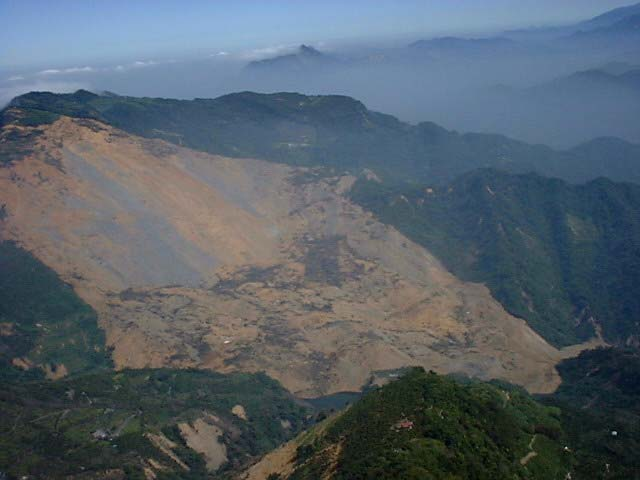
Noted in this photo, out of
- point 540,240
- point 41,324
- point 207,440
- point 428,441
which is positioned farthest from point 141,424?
point 540,240

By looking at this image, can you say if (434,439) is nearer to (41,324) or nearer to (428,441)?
(428,441)

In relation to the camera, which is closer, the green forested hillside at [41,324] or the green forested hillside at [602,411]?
the green forested hillside at [602,411]

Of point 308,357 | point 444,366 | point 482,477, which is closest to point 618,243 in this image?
point 444,366

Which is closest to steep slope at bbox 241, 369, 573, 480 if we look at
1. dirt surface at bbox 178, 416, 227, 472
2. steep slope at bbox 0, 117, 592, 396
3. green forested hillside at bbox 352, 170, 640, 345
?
dirt surface at bbox 178, 416, 227, 472

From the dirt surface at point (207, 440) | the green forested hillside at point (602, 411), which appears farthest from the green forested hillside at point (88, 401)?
the green forested hillside at point (602, 411)

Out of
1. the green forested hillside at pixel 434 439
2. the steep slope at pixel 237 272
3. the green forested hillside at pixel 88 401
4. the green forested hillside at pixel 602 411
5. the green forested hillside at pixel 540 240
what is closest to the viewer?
the green forested hillside at pixel 434 439

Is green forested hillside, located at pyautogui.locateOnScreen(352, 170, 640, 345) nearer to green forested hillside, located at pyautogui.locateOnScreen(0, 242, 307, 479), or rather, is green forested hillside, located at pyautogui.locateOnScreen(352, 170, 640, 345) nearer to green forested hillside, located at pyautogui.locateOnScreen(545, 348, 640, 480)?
green forested hillside, located at pyautogui.locateOnScreen(545, 348, 640, 480)

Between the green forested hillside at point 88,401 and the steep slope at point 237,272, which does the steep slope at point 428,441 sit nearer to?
the green forested hillside at point 88,401
